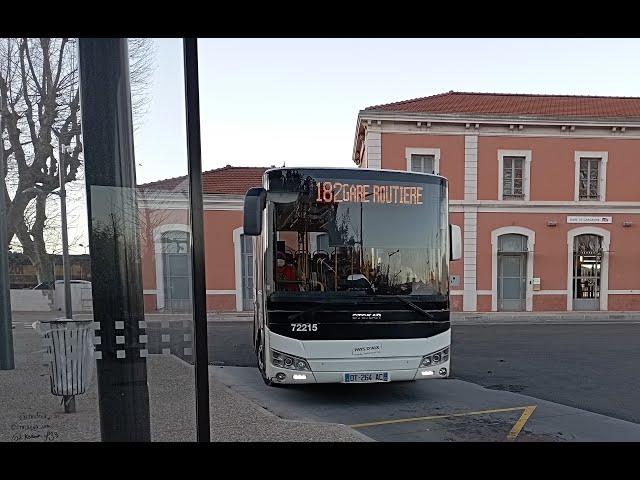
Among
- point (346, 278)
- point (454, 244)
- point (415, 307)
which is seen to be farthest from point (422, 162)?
point (346, 278)

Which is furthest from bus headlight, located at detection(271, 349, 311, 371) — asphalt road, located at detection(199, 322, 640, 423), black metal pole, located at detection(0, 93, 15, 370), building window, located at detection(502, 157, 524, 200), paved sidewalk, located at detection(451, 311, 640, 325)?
building window, located at detection(502, 157, 524, 200)

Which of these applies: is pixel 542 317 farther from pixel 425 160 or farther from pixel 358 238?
pixel 358 238

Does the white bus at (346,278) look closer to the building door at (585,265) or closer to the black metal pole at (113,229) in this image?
the black metal pole at (113,229)

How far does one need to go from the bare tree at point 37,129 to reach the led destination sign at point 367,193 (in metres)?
2.22

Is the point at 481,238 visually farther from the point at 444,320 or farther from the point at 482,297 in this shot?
the point at 444,320

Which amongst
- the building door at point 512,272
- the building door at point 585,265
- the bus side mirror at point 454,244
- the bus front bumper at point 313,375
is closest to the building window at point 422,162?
the building door at point 512,272

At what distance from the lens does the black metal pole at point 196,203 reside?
7.31 feet

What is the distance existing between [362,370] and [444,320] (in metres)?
1.10

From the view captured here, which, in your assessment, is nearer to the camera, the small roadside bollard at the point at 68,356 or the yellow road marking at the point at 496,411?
the small roadside bollard at the point at 68,356

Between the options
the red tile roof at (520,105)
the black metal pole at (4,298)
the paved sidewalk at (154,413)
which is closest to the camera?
the paved sidewalk at (154,413)

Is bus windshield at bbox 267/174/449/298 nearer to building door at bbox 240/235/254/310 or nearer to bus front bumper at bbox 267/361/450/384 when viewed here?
bus front bumper at bbox 267/361/450/384

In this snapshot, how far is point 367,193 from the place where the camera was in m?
4.38

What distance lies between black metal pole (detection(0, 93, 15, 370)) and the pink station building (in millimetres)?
12137
